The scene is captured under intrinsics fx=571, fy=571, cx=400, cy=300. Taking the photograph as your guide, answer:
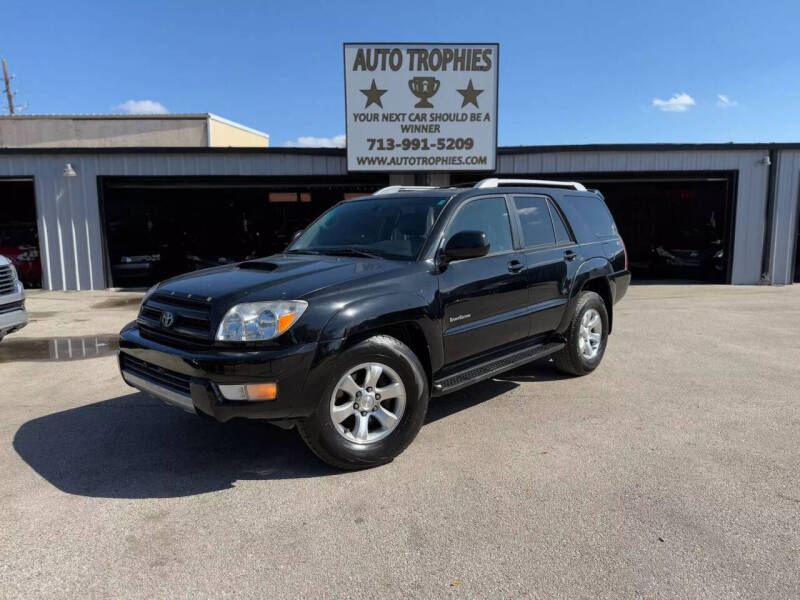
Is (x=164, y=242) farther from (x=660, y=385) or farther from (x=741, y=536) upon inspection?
(x=741, y=536)

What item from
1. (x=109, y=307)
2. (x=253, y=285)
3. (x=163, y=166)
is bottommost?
(x=109, y=307)

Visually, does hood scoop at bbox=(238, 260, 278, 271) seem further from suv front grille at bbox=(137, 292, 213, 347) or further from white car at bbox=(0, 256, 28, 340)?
white car at bbox=(0, 256, 28, 340)

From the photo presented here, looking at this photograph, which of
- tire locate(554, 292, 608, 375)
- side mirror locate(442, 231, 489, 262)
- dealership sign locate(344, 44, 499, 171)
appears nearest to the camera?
side mirror locate(442, 231, 489, 262)

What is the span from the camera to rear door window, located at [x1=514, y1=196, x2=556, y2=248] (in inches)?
199

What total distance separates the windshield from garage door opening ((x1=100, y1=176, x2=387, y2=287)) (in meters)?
10.1

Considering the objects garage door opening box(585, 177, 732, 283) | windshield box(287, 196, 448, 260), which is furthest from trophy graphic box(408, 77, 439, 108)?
windshield box(287, 196, 448, 260)

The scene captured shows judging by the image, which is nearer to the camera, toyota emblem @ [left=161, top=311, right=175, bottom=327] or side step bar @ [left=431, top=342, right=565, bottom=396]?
toyota emblem @ [left=161, top=311, right=175, bottom=327]

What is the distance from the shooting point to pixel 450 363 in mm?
4160

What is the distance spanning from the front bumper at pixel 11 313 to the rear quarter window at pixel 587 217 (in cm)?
615

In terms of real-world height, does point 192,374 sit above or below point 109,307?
above

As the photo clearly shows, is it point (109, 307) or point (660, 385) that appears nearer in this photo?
point (660, 385)

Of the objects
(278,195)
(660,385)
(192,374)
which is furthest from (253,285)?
(278,195)

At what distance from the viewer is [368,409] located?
3631 millimetres

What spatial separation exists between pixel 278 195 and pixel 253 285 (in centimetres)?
1884
